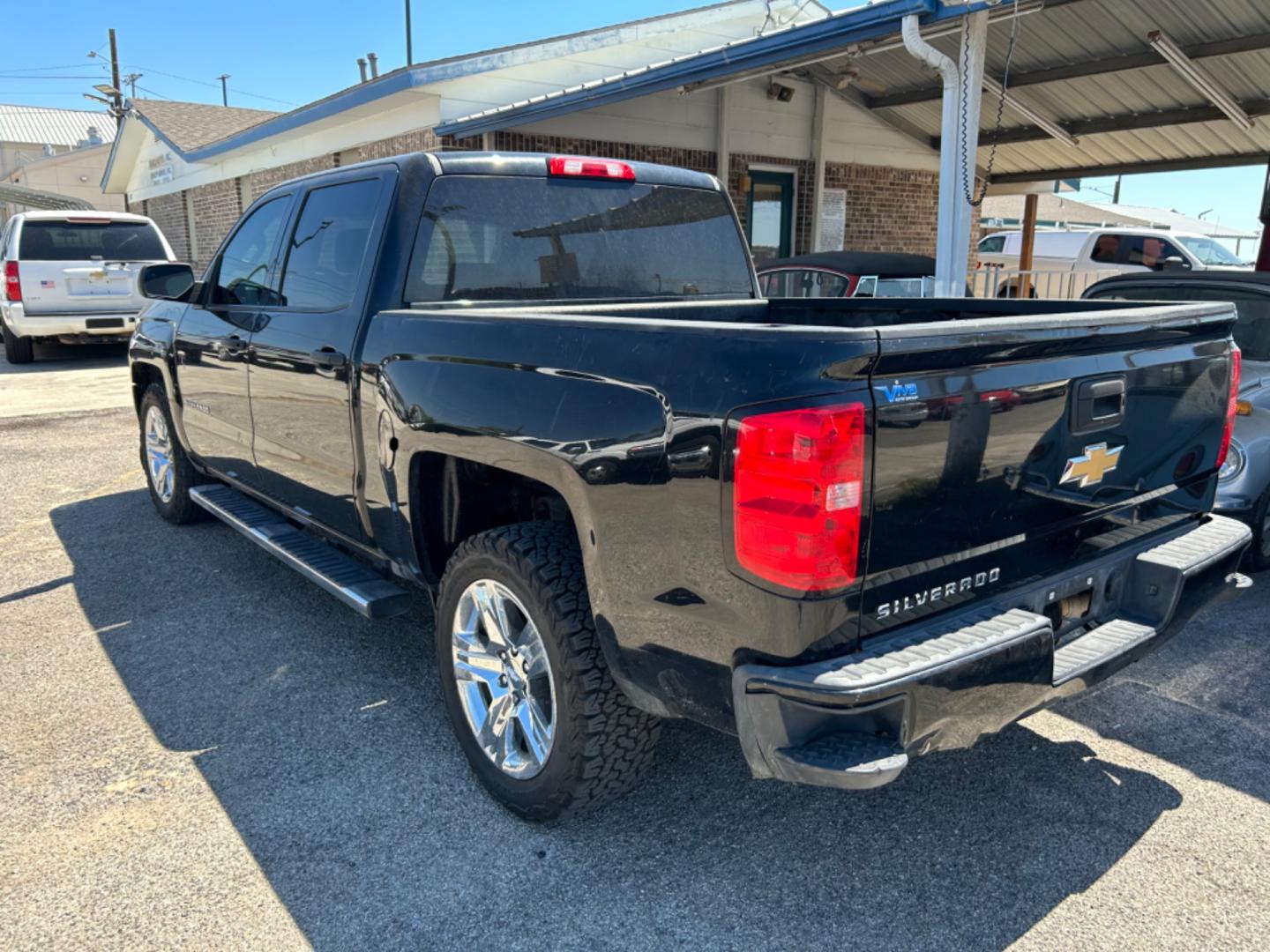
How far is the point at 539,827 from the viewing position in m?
2.85

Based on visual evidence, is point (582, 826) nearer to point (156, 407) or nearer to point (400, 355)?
point (400, 355)

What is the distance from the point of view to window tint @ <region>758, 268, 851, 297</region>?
855cm

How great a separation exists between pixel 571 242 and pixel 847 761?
2.41 metres

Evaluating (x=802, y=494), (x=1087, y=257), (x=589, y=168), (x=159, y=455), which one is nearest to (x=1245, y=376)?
(x=589, y=168)

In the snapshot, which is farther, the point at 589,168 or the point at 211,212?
the point at 211,212

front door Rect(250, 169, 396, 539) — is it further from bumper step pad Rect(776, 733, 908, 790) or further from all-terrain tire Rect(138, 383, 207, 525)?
bumper step pad Rect(776, 733, 908, 790)

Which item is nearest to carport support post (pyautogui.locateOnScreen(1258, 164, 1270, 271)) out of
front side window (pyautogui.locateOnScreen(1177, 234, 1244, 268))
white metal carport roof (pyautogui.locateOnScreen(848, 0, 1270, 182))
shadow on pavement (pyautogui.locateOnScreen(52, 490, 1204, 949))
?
white metal carport roof (pyautogui.locateOnScreen(848, 0, 1270, 182))

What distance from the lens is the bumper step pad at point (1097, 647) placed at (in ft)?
8.16

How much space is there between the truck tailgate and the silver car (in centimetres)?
165

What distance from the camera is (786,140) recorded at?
1417 centimetres

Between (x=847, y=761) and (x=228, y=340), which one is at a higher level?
(x=228, y=340)

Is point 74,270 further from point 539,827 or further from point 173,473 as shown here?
point 539,827

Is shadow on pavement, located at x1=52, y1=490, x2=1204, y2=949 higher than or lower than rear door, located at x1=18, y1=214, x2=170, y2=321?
lower

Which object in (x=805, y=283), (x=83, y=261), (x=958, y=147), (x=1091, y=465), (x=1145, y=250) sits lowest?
(x=1091, y=465)
